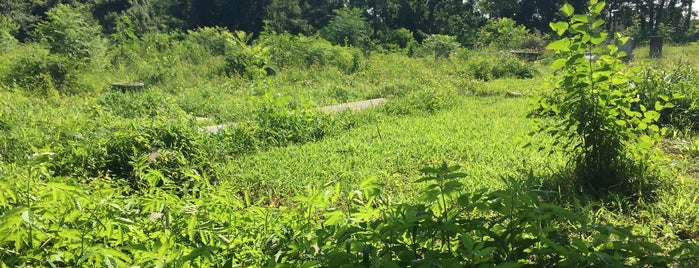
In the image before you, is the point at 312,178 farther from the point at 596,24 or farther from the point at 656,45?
the point at 656,45

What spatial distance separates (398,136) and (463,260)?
13.7ft

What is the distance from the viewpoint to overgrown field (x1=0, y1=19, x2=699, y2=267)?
1641mm

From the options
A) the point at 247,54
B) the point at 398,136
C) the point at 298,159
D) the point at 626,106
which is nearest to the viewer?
the point at 626,106

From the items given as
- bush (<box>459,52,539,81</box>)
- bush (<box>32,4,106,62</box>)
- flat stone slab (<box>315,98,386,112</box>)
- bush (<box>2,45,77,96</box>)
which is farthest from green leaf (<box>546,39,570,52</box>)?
bush (<box>459,52,539,81</box>)

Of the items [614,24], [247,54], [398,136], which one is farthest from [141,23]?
[614,24]

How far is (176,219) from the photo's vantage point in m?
2.04

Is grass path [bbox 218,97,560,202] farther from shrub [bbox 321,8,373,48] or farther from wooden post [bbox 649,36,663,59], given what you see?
shrub [bbox 321,8,373,48]

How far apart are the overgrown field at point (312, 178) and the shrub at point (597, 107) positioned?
130 mm

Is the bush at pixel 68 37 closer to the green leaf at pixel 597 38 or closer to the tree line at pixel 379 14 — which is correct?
the green leaf at pixel 597 38

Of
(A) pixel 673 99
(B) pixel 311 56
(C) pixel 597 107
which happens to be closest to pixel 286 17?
(B) pixel 311 56

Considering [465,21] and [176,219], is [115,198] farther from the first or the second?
[465,21]

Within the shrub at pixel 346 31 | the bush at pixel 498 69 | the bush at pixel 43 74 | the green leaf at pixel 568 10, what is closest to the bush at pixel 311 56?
the bush at pixel 498 69

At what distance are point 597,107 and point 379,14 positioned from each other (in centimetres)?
3368

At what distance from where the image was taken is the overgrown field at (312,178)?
1.64 m
